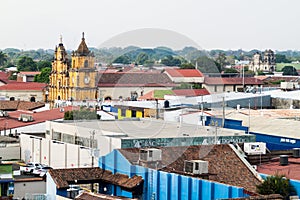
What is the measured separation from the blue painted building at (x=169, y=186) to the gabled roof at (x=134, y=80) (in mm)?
19803

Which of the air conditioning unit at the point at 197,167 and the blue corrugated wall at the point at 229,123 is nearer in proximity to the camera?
the air conditioning unit at the point at 197,167

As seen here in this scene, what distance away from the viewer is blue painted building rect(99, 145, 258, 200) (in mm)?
19250

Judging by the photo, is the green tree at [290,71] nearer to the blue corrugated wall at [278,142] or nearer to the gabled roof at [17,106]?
the gabled roof at [17,106]

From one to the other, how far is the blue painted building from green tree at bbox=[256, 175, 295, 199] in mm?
425

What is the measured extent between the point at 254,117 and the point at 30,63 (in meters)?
83.8

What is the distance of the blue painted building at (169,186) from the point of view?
Answer: 63.2 feet

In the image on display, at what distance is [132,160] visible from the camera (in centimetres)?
2223

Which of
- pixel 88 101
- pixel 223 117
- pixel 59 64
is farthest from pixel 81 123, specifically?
pixel 59 64

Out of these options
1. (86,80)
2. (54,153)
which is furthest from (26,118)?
(86,80)

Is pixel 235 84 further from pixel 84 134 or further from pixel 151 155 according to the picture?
pixel 151 155

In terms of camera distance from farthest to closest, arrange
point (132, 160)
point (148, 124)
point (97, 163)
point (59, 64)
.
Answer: point (59, 64) → point (148, 124) → point (97, 163) → point (132, 160)

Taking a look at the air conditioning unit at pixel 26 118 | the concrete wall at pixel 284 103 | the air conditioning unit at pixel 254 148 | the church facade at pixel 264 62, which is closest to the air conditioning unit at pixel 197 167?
the air conditioning unit at pixel 254 148

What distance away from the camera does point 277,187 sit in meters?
18.8

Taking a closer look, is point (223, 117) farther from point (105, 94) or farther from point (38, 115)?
point (105, 94)
